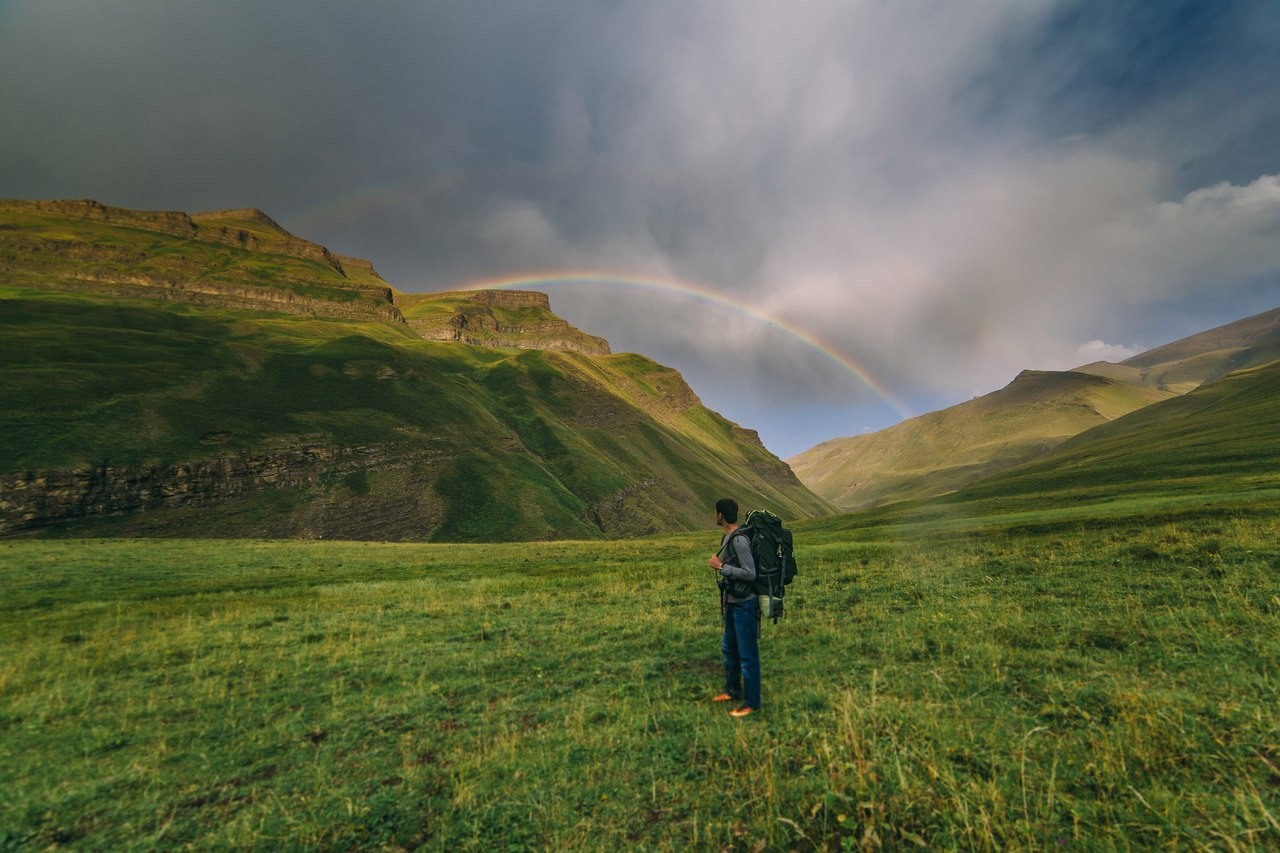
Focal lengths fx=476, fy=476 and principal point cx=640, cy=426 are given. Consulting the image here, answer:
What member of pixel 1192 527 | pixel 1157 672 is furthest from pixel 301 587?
pixel 1192 527

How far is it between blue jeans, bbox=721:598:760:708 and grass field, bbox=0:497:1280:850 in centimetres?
70

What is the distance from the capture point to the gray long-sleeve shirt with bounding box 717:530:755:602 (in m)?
9.36

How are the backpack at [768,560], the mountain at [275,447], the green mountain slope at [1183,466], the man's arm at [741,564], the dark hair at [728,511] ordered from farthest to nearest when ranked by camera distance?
the mountain at [275,447] < the green mountain slope at [1183,466] < the dark hair at [728,511] < the backpack at [768,560] < the man's arm at [741,564]

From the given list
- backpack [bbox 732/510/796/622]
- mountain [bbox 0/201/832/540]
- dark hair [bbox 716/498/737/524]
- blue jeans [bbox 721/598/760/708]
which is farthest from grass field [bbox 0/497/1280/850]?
mountain [bbox 0/201/832/540]

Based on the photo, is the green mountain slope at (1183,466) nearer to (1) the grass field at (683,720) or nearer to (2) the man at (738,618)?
(1) the grass field at (683,720)

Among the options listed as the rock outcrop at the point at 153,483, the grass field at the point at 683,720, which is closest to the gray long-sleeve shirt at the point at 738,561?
the grass field at the point at 683,720

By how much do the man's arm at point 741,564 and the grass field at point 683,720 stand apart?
2.53 meters

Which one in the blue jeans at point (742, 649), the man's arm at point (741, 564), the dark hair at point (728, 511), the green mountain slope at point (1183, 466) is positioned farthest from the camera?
the green mountain slope at point (1183, 466)

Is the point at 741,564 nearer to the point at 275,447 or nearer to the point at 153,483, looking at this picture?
the point at 153,483

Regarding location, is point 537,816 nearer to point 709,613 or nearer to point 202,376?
point 709,613

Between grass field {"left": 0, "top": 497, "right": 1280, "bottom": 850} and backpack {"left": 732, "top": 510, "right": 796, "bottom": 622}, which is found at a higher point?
backpack {"left": 732, "top": 510, "right": 796, "bottom": 622}

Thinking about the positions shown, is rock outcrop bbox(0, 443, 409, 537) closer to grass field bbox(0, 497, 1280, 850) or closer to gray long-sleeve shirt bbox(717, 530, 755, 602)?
grass field bbox(0, 497, 1280, 850)

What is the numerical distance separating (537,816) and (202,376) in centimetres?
11804

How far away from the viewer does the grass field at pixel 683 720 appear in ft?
19.2
